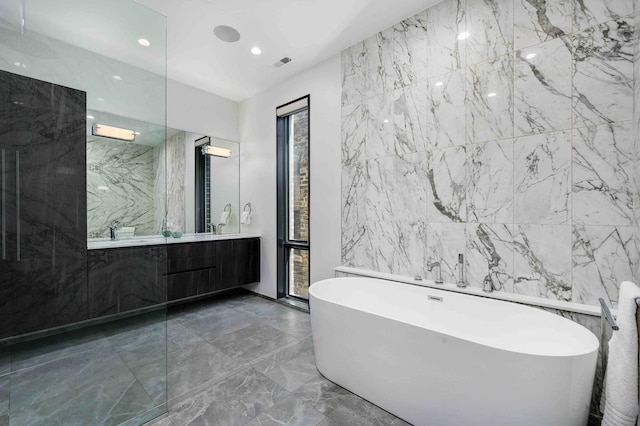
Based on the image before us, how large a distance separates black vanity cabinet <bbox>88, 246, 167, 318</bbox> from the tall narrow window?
1890 mm

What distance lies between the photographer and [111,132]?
6.33 feet

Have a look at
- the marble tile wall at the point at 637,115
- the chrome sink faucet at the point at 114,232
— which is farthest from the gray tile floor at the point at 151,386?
the marble tile wall at the point at 637,115

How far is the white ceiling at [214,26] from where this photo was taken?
69.5 inches

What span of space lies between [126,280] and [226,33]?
2.43 metres

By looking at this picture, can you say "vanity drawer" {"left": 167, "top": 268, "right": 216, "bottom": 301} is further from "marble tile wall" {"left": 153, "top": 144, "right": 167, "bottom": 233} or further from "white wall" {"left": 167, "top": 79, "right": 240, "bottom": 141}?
"white wall" {"left": 167, "top": 79, "right": 240, "bottom": 141}

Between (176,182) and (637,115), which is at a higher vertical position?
(637,115)

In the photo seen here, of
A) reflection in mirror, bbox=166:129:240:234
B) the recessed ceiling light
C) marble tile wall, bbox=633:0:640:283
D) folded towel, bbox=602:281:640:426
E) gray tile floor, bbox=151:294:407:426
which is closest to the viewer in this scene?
folded towel, bbox=602:281:640:426

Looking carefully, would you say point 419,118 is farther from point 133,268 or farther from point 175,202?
point 175,202

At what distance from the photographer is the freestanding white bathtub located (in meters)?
1.22

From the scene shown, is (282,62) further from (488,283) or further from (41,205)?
(488,283)

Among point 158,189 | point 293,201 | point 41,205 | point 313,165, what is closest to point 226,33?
point 313,165

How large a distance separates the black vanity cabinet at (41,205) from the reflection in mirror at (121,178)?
58 millimetres

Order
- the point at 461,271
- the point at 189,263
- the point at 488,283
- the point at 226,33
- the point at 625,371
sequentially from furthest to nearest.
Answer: the point at 189,263 < the point at 226,33 < the point at 461,271 < the point at 488,283 < the point at 625,371

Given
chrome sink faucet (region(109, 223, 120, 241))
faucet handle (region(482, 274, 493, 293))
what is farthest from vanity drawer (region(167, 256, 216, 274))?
faucet handle (region(482, 274, 493, 293))
